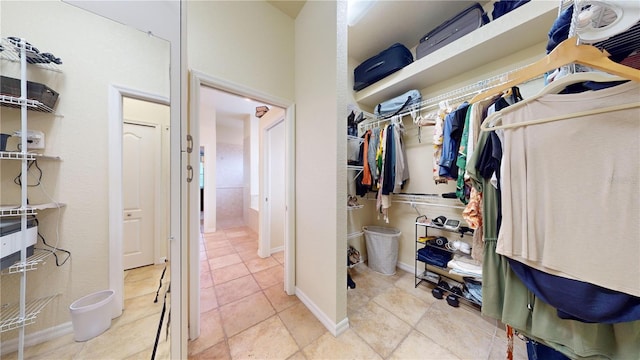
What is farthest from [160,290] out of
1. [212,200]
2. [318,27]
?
[212,200]

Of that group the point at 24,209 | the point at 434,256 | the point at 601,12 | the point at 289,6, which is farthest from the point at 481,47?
the point at 24,209

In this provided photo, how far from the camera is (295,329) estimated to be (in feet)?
4.57

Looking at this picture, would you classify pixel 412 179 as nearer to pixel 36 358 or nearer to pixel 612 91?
pixel 612 91

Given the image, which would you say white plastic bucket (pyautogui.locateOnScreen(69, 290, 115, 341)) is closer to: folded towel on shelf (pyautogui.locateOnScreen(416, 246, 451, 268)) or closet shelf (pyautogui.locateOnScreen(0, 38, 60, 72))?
closet shelf (pyautogui.locateOnScreen(0, 38, 60, 72))

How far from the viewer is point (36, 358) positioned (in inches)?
33.8

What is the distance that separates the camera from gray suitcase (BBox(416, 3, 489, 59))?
4.84ft

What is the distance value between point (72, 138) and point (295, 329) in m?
1.80

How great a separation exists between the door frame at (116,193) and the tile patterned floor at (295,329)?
51 millimetres

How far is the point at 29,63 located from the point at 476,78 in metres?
3.03

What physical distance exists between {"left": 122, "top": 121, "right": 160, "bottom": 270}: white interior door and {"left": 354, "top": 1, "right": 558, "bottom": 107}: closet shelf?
2.21 m

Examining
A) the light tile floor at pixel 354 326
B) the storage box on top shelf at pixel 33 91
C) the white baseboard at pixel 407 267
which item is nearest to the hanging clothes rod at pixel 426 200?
the white baseboard at pixel 407 267

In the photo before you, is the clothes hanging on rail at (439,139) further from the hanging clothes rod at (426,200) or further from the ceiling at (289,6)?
the ceiling at (289,6)

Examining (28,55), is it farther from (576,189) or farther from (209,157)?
(209,157)

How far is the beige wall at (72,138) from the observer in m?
0.85
